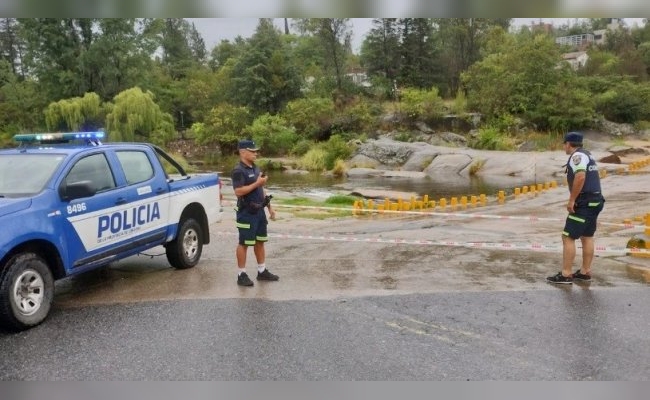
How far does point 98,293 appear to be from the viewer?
6508 mm

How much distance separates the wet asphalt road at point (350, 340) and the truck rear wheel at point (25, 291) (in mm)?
123

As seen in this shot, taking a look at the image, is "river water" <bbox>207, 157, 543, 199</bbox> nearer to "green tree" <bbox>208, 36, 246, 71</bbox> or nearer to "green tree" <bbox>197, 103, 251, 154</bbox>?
"green tree" <bbox>197, 103, 251, 154</bbox>

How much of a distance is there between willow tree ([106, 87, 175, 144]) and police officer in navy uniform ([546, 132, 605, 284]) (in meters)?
29.6

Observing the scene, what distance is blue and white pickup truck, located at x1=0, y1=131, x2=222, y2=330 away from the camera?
16.9 ft

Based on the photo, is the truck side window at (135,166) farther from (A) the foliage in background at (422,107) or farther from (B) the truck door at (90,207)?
(A) the foliage in background at (422,107)

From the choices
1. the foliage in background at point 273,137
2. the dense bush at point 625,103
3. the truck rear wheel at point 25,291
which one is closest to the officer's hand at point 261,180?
the truck rear wheel at point 25,291

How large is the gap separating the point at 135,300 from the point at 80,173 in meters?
1.47

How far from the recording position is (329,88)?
48375mm

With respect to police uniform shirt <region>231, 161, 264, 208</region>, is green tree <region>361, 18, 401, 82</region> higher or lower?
higher

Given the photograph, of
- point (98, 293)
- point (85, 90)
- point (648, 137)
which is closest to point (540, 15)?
point (98, 293)

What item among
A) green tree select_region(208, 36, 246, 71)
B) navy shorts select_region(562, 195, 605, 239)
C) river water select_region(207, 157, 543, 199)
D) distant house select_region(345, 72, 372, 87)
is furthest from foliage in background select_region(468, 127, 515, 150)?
green tree select_region(208, 36, 246, 71)

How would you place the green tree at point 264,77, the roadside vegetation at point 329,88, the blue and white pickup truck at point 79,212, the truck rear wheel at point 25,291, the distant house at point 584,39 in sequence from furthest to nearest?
1. the distant house at point 584,39
2. the green tree at point 264,77
3. the roadside vegetation at point 329,88
4. the blue and white pickup truck at point 79,212
5. the truck rear wheel at point 25,291

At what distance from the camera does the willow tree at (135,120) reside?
33.0m

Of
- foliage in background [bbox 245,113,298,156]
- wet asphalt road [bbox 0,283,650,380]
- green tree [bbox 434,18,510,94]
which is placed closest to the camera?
wet asphalt road [bbox 0,283,650,380]
